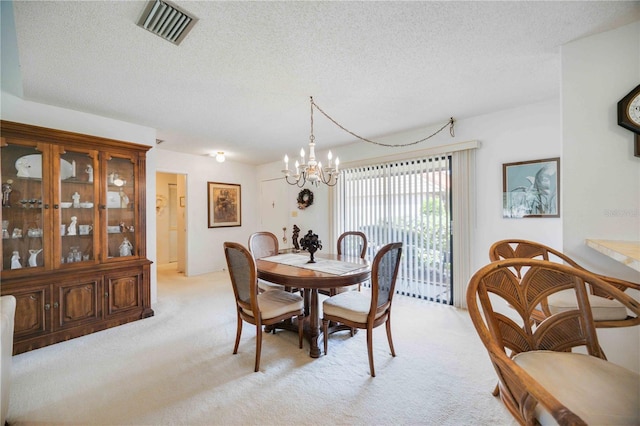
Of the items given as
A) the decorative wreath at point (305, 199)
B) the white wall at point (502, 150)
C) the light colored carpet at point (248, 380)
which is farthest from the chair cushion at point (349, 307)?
the decorative wreath at point (305, 199)

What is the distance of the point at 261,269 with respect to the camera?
2.35 meters

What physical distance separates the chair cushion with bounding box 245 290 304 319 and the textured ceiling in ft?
6.26

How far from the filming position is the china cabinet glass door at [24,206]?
7.86 ft

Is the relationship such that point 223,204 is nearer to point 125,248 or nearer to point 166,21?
point 125,248

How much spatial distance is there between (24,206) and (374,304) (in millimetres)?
3319

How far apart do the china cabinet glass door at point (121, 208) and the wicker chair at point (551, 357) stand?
348 cm

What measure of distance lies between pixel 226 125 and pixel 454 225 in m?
3.18

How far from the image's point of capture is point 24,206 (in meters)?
2.49

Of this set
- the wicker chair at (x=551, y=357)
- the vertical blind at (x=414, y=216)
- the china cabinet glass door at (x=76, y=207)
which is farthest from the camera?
the vertical blind at (x=414, y=216)

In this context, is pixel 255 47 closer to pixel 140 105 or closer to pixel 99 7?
pixel 99 7

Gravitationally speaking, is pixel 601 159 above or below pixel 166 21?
below

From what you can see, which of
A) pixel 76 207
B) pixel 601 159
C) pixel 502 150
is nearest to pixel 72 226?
pixel 76 207

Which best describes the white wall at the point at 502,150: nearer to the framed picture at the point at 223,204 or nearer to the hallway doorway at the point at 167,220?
the framed picture at the point at 223,204

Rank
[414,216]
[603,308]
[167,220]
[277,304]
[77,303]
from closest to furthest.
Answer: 1. [603,308]
2. [277,304]
3. [77,303]
4. [414,216]
5. [167,220]
